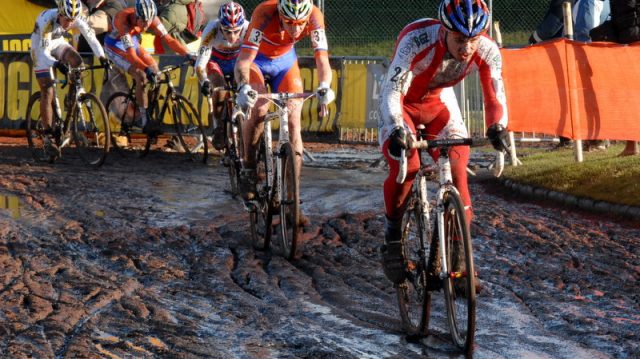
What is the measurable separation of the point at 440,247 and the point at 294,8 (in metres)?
3.99

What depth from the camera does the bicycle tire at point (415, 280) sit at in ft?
21.4

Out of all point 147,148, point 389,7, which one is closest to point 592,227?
point 147,148

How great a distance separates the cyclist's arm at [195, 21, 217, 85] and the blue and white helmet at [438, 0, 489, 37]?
651 centimetres

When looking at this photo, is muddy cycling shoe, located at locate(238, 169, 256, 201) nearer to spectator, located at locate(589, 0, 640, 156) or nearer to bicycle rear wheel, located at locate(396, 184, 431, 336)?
bicycle rear wheel, located at locate(396, 184, 431, 336)

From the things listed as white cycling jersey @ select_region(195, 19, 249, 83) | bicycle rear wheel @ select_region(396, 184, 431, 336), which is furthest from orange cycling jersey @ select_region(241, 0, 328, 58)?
bicycle rear wheel @ select_region(396, 184, 431, 336)

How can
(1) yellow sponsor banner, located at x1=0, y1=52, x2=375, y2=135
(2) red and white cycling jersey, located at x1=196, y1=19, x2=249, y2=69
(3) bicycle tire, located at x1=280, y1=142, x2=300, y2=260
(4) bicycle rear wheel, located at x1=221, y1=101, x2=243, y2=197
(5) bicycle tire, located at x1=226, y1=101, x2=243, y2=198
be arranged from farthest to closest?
(1) yellow sponsor banner, located at x1=0, y1=52, x2=375, y2=135, (2) red and white cycling jersey, located at x1=196, y1=19, x2=249, y2=69, (5) bicycle tire, located at x1=226, y1=101, x2=243, y2=198, (4) bicycle rear wheel, located at x1=221, y1=101, x2=243, y2=197, (3) bicycle tire, located at x1=280, y1=142, x2=300, y2=260

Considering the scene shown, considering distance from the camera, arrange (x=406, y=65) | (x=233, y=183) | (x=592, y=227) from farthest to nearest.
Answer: (x=233, y=183) < (x=592, y=227) < (x=406, y=65)

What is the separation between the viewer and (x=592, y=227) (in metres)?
10.2

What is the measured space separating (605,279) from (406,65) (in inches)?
Result: 96.9

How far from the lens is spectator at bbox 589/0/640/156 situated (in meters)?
14.2

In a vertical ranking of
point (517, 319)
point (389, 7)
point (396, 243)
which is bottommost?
point (517, 319)

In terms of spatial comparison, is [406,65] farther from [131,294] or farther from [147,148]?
[147,148]

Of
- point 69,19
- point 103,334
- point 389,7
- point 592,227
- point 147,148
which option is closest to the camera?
point 103,334

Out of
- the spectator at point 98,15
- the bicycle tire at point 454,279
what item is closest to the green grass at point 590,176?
the bicycle tire at point 454,279
